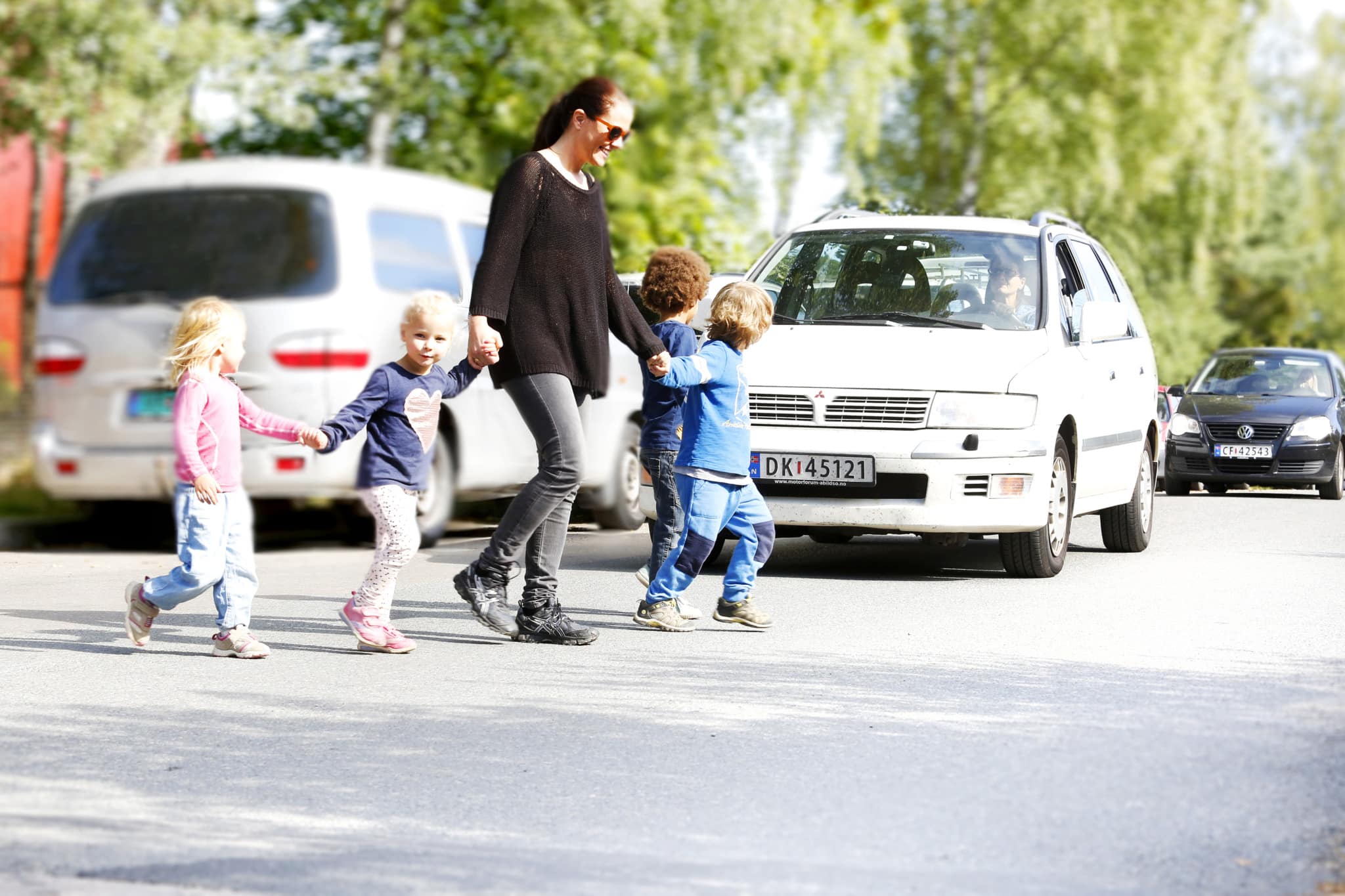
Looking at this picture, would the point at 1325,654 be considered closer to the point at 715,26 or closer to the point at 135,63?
the point at 135,63

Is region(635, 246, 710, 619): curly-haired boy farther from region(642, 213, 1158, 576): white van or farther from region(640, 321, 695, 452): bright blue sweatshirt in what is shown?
region(642, 213, 1158, 576): white van

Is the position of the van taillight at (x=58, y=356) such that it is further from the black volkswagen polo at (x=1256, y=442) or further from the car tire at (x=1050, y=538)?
the black volkswagen polo at (x=1256, y=442)

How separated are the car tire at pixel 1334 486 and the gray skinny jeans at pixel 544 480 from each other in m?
13.0

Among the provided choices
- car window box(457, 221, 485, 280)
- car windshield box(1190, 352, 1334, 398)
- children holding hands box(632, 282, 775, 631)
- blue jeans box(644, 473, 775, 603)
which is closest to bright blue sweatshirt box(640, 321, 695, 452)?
children holding hands box(632, 282, 775, 631)

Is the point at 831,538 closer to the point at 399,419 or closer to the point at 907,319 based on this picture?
the point at 907,319

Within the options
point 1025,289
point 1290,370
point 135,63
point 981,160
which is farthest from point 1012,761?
point 981,160

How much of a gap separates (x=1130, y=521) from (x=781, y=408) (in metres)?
3.09

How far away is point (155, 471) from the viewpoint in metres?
11.6

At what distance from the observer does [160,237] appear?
11648mm

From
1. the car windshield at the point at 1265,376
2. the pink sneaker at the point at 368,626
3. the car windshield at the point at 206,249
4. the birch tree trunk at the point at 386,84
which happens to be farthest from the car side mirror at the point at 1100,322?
the birch tree trunk at the point at 386,84

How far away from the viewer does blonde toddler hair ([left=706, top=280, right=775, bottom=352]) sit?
8.05 m

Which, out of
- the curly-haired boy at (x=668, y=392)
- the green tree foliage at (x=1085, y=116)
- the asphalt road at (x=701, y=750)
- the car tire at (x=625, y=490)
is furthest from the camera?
the green tree foliage at (x=1085, y=116)

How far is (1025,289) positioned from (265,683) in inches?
206

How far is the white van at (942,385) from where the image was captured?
378 inches
